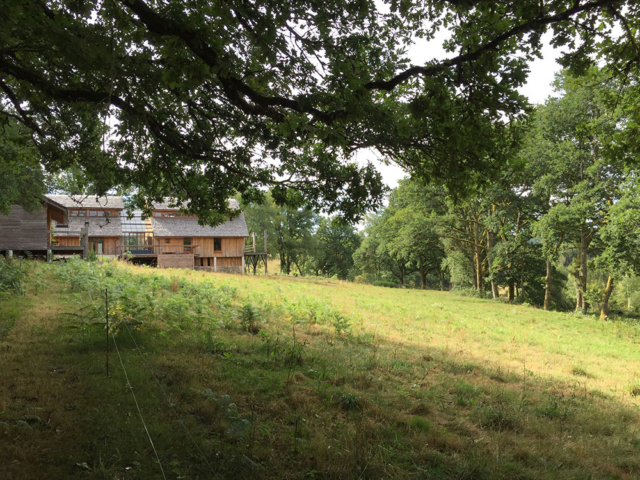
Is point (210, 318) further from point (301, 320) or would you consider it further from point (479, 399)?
point (479, 399)

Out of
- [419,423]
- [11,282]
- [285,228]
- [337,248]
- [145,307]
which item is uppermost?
[285,228]

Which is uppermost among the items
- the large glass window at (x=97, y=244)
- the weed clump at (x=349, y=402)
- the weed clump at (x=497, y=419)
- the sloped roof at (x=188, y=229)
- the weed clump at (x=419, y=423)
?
the sloped roof at (x=188, y=229)

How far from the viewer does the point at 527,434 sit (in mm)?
5633

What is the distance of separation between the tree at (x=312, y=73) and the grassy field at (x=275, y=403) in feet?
8.92

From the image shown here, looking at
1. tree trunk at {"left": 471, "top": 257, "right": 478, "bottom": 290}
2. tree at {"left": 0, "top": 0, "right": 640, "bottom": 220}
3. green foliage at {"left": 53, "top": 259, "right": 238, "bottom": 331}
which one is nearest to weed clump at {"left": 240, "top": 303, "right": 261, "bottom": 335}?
green foliage at {"left": 53, "top": 259, "right": 238, "bottom": 331}

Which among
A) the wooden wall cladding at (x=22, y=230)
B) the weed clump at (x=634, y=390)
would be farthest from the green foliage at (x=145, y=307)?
the wooden wall cladding at (x=22, y=230)

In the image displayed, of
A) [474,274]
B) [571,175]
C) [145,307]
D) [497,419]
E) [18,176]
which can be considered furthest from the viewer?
[474,274]

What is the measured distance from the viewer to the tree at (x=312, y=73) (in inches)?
187

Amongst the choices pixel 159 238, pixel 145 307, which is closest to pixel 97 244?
pixel 159 238

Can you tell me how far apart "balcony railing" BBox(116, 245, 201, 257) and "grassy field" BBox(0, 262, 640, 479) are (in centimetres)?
Result: 2919

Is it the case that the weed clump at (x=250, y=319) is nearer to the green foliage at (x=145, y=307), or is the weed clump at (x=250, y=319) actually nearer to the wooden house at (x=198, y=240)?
the green foliage at (x=145, y=307)

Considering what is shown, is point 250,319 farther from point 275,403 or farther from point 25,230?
point 25,230

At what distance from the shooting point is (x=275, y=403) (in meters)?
5.44

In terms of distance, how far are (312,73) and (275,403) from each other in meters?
4.96
